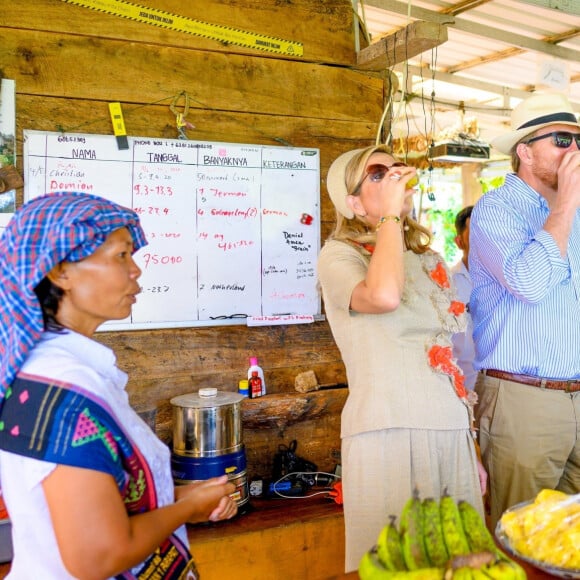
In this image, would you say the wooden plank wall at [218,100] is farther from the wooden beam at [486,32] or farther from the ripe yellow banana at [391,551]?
the ripe yellow banana at [391,551]

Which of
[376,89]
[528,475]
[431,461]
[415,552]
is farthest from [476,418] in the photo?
[376,89]

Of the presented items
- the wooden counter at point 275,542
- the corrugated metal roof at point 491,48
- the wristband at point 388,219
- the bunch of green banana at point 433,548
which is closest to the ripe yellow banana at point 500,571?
the bunch of green banana at point 433,548

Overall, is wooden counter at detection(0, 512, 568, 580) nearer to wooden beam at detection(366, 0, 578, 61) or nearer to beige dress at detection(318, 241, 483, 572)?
beige dress at detection(318, 241, 483, 572)

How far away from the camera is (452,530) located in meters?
1.07

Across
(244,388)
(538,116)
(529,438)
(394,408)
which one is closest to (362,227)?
(394,408)

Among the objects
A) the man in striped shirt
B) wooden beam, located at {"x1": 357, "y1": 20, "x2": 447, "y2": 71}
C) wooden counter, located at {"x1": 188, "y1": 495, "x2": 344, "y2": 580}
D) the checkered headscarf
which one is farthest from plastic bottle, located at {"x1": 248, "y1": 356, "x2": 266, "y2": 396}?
the checkered headscarf

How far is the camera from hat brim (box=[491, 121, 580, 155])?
84.0 inches

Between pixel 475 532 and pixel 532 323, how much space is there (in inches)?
43.0

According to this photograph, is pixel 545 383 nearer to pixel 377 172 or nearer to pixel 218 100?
pixel 377 172

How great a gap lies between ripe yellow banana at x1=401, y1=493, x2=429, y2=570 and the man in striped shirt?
102cm

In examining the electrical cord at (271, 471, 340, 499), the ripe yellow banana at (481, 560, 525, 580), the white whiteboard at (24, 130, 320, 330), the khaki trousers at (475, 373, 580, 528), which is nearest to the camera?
the ripe yellow banana at (481, 560, 525, 580)

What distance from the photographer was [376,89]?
3234 mm

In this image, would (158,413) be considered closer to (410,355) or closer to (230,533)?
(230,533)

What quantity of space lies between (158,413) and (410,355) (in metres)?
1.40
